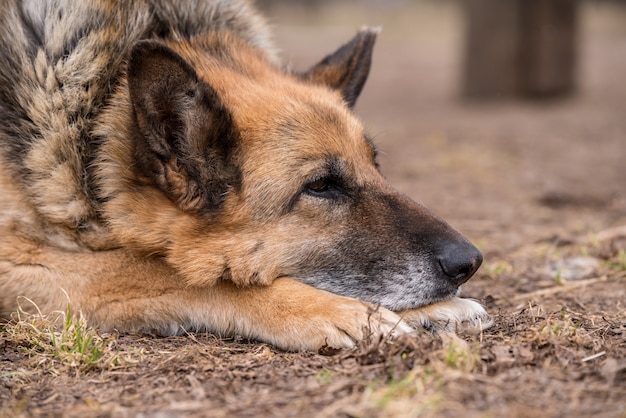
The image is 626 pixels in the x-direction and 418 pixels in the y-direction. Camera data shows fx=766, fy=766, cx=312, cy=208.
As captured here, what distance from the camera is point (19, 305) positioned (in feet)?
12.6

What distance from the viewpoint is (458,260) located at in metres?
3.69

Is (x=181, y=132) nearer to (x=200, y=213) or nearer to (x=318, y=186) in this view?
(x=200, y=213)

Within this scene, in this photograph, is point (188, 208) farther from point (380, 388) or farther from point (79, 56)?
point (380, 388)

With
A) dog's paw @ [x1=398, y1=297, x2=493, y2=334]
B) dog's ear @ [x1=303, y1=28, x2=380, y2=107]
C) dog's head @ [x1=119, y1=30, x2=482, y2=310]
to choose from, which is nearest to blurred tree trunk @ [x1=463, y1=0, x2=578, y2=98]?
dog's ear @ [x1=303, y1=28, x2=380, y2=107]

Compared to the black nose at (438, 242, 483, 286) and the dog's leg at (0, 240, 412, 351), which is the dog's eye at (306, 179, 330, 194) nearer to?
the dog's leg at (0, 240, 412, 351)

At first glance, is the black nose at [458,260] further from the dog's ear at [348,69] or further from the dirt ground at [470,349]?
the dog's ear at [348,69]

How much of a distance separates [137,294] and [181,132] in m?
0.85

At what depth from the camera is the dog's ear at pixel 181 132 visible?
3.55 m

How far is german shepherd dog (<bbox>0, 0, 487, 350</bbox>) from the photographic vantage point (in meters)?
3.71

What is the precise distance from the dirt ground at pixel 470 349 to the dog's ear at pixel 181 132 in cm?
74

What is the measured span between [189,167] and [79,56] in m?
0.95

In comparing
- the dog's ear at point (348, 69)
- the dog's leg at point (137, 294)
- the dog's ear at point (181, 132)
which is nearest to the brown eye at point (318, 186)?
the dog's ear at point (181, 132)

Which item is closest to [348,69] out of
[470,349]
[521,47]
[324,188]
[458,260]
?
[324,188]

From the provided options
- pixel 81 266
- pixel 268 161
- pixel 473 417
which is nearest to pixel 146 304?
pixel 81 266
